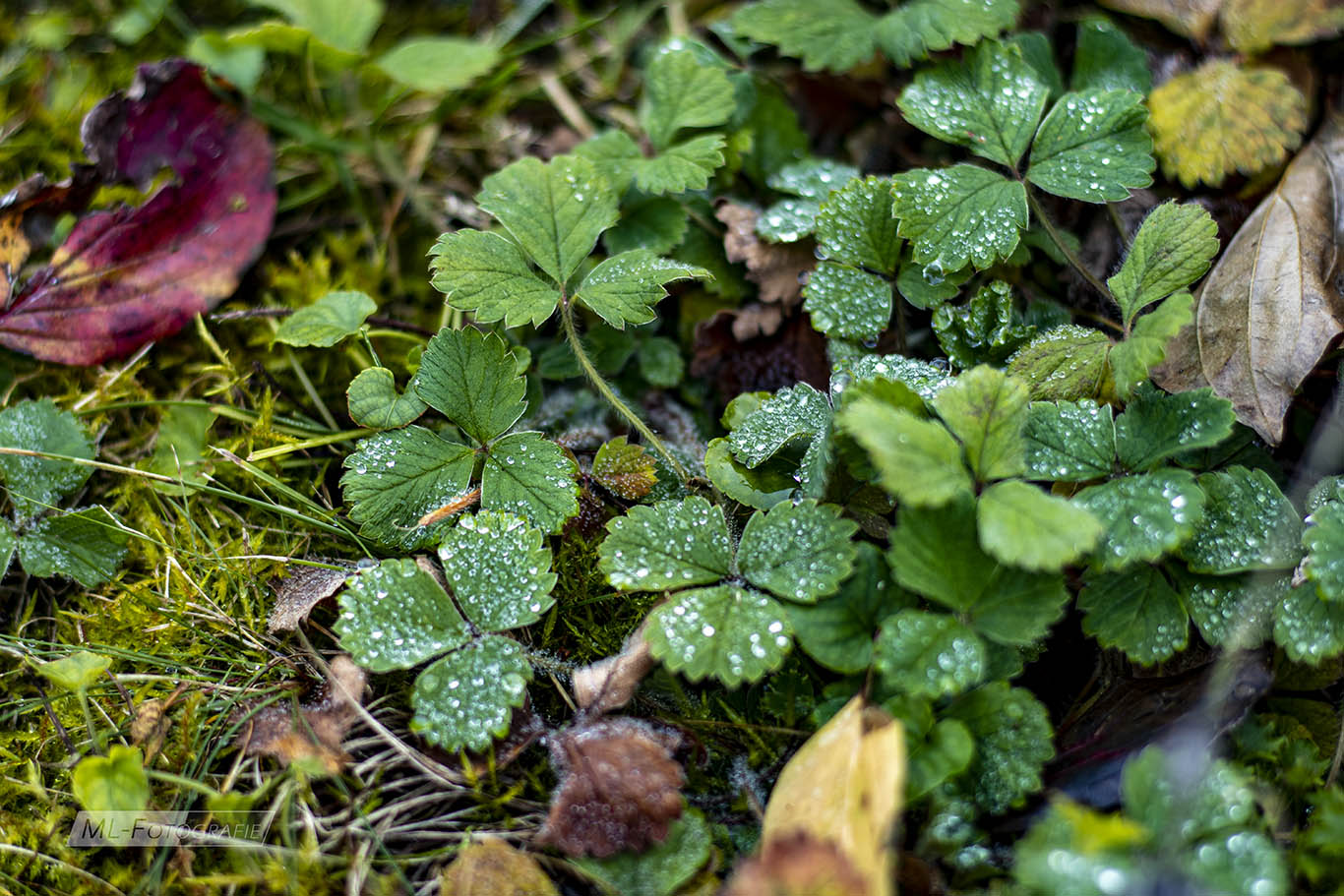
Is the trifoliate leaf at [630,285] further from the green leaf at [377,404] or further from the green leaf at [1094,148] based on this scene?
the green leaf at [1094,148]

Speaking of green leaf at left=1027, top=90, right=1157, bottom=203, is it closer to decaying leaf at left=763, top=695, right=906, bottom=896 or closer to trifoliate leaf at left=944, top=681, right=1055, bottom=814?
trifoliate leaf at left=944, top=681, right=1055, bottom=814

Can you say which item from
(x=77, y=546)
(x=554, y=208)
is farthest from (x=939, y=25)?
(x=77, y=546)

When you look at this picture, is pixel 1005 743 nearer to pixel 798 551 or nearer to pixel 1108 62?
pixel 798 551

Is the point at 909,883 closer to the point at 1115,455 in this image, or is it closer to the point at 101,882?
the point at 1115,455

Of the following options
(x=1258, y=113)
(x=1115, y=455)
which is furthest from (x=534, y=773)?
(x=1258, y=113)

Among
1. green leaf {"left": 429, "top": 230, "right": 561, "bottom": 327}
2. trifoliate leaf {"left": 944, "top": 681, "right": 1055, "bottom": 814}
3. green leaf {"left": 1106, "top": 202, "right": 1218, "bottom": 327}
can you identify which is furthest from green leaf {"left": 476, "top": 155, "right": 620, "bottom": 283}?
trifoliate leaf {"left": 944, "top": 681, "right": 1055, "bottom": 814}
